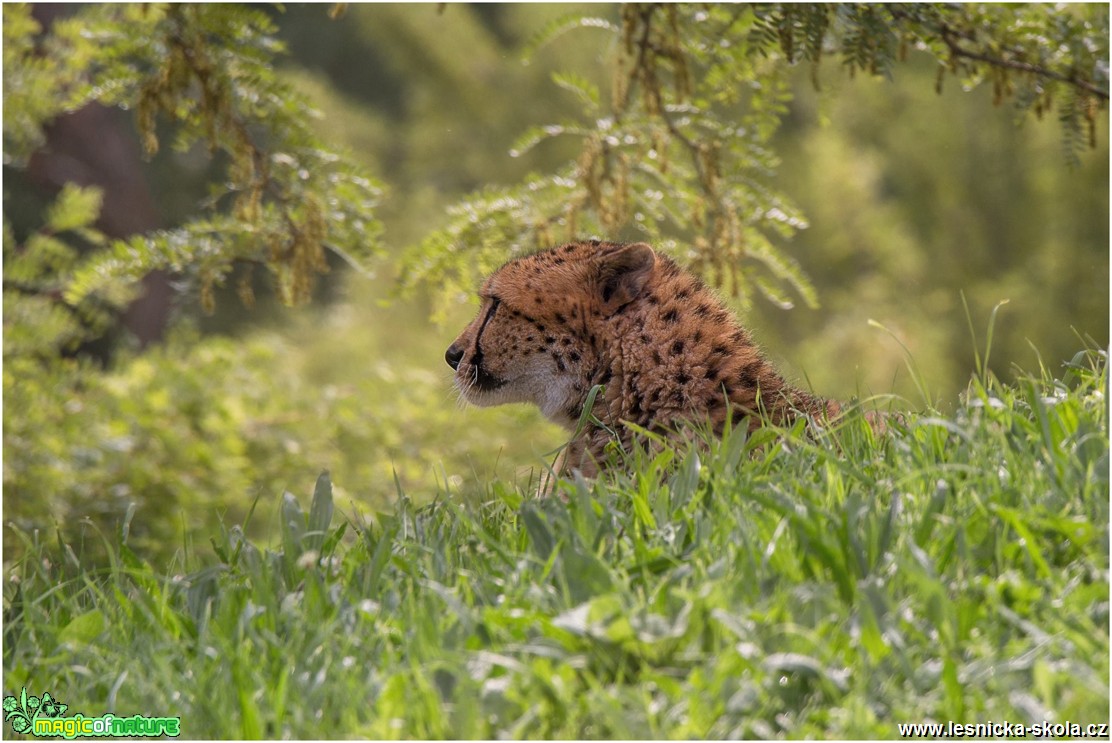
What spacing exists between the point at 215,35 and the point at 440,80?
1107 centimetres

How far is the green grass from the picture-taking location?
2.37 m

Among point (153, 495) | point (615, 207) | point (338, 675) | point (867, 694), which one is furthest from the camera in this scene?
point (153, 495)

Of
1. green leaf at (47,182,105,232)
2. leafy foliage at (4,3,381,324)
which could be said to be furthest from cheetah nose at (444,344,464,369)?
green leaf at (47,182,105,232)

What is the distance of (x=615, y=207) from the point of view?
5.74m

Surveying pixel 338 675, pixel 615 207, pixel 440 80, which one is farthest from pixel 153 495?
pixel 440 80

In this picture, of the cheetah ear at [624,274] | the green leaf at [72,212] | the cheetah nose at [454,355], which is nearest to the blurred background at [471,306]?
the green leaf at [72,212]

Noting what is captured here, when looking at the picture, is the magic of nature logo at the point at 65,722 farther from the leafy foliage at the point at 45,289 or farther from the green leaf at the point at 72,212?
the green leaf at the point at 72,212

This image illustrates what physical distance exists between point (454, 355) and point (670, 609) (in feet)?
7.26

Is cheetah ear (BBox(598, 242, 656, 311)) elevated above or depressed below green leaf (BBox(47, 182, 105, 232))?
above

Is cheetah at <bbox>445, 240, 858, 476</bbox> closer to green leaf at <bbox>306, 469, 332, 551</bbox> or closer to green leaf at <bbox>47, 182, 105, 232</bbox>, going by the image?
green leaf at <bbox>306, 469, 332, 551</bbox>

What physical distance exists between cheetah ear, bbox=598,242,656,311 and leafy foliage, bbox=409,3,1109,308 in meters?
1.14

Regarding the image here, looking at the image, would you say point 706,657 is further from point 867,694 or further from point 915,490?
point 915,490

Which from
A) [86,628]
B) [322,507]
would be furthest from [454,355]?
[86,628]

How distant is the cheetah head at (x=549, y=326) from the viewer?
433 cm
